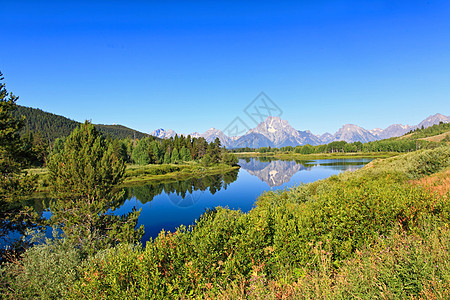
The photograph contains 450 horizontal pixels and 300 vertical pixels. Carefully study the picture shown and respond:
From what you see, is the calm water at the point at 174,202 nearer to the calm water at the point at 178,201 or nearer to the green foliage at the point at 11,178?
the calm water at the point at 178,201

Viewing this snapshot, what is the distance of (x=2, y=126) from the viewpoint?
1858cm

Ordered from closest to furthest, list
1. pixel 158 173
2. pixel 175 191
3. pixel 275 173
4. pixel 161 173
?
pixel 175 191
pixel 158 173
pixel 161 173
pixel 275 173

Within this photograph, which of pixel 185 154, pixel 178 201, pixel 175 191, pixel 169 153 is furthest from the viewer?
pixel 169 153

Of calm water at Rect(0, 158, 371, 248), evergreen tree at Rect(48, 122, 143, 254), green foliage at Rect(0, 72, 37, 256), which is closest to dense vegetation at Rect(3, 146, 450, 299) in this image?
evergreen tree at Rect(48, 122, 143, 254)

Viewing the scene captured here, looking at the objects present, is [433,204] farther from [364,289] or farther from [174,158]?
[174,158]

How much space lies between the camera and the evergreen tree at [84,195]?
18453 millimetres

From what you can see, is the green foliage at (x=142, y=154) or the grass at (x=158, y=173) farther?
the green foliage at (x=142, y=154)

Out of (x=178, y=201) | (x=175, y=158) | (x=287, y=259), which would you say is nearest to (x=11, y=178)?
(x=287, y=259)

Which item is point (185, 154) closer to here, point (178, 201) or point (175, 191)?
point (175, 191)

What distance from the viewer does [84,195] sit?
19.5 meters

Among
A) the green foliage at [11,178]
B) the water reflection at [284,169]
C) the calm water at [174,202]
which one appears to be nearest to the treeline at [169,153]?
the water reflection at [284,169]

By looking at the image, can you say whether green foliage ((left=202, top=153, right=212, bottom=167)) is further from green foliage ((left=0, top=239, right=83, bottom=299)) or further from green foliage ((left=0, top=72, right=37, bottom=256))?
green foliage ((left=0, top=239, right=83, bottom=299))

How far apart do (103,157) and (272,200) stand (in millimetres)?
15522

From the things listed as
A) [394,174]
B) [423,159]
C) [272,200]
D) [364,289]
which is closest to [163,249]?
[364,289]
